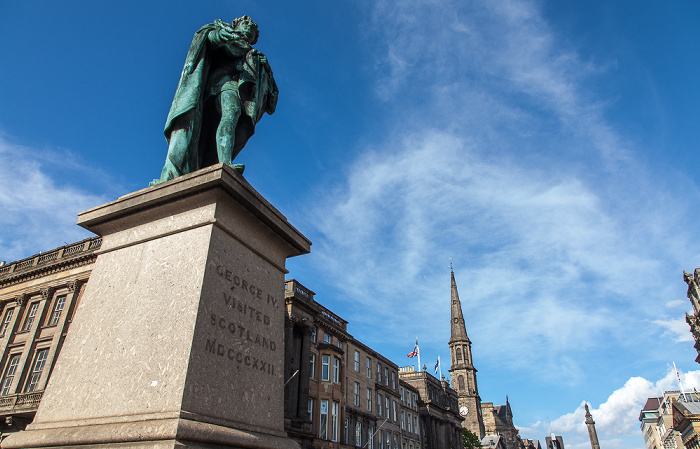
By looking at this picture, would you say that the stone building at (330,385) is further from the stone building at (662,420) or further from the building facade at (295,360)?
the stone building at (662,420)

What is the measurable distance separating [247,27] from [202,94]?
956 mm

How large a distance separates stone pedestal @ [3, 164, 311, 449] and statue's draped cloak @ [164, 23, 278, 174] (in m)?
0.93

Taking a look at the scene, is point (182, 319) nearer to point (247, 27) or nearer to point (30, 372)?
point (247, 27)

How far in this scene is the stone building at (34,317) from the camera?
1014 inches

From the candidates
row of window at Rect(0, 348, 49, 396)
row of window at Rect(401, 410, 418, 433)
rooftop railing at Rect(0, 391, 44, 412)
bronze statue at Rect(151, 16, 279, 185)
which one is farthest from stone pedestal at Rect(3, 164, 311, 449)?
row of window at Rect(401, 410, 418, 433)

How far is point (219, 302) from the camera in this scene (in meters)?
3.43

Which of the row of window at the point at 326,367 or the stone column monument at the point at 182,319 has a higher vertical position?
the row of window at the point at 326,367

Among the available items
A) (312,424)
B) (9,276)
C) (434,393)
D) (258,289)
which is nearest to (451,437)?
(434,393)

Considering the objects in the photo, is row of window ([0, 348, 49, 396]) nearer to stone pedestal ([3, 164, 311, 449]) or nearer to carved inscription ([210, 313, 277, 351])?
stone pedestal ([3, 164, 311, 449])

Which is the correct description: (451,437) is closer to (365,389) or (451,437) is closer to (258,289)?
(365,389)

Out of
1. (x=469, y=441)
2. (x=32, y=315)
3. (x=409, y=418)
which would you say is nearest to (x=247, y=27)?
(x=32, y=315)

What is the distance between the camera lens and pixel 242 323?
362 centimetres

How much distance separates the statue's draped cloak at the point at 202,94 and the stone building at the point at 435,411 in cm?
5332

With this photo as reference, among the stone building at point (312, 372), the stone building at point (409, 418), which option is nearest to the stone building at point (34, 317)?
the stone building at point (312, 372)
